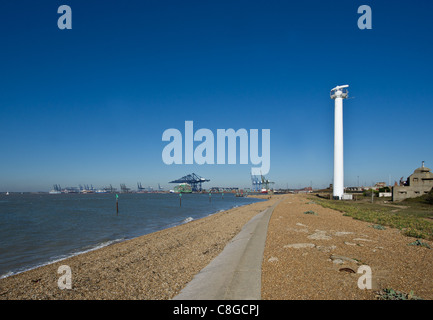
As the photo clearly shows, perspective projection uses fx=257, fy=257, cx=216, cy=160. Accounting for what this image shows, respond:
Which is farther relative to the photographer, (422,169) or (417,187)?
(422,169)

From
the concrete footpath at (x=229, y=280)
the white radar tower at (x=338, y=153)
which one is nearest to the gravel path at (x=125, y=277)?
the concrete footpath at (x=229, y=280)

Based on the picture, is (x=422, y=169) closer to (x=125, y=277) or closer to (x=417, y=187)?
(x=417, y=187)

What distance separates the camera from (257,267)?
796cm

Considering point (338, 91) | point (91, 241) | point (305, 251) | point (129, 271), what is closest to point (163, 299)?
point (129, 271)

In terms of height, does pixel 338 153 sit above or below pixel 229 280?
above

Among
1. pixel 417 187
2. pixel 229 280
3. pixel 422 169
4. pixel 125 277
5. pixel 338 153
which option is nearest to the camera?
pixel 229 280

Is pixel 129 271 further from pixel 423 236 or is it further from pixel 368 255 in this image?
pixel 423 236

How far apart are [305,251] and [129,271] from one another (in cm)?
Answer: 677

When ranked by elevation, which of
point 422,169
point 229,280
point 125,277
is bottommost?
point 125,277

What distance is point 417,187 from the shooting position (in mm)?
46625

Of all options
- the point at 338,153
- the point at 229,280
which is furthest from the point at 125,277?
the point at 338,153

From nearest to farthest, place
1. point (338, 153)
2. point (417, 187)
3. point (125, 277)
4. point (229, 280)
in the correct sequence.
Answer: point (229, 280) → point (125, 277) → point (417, 187) → point (338, 153)

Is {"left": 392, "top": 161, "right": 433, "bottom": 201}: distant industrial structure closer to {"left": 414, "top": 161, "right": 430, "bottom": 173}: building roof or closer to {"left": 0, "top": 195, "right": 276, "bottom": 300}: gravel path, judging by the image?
{"left": 414, "top": 161, "right": 430, "bottom": 173}: building roof
